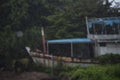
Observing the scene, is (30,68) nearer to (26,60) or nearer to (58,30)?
(26,60)

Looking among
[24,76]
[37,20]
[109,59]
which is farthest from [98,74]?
[37,20]

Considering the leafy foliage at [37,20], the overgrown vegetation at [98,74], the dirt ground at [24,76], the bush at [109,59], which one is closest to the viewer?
the overgrown vegetation at [98,74]

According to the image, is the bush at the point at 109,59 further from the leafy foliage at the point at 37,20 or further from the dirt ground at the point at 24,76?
the leafy foliage at the point at 37,20

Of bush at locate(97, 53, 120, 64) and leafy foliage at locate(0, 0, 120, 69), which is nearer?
bush at locate(97, 53, 120, 64)

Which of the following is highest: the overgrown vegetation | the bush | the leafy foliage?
the leafy foliage

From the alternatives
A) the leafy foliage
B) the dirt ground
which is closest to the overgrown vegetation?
the dirt ground

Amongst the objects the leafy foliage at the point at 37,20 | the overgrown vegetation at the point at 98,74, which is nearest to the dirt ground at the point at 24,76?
the overgrown vegetation at the point at 98,74

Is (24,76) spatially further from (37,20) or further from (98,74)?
(37,20)

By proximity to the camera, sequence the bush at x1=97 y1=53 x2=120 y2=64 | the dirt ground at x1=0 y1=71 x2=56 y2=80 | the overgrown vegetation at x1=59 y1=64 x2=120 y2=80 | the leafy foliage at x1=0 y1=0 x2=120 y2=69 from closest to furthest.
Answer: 1. the overgrown vegetation at x1=59 y1=64 x2=120 y2=80
2. the dirt ground at x1=0 y1=71 x2=56 y2=80
3. the bush at x1=97 y1=53 x2=120 y2=64
4. the leafy foliage at x1=0 y1=0 x2=120 y2=69

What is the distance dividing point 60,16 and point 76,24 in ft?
5.54

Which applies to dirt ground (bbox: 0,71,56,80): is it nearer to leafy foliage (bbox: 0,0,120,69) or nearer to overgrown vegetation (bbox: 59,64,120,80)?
overgrown vegetation (bbox: 59,64,120,80)

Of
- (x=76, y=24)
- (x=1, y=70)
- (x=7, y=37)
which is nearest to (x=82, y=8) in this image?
(x=76, y=24)

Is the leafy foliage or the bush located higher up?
the leafy foliage

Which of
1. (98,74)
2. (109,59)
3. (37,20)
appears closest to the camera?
(98,74)
